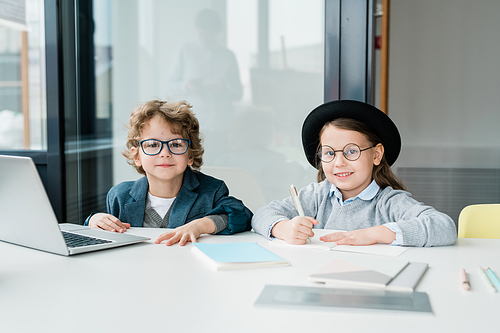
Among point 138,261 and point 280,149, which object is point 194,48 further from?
point 138,261

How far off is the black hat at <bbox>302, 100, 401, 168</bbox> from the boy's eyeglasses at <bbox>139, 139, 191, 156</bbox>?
46 centimetres

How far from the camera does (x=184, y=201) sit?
60.9 inches

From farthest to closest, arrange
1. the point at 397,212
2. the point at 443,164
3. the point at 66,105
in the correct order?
the point at 443,164 < the point at 66,105 < the point at 397,212

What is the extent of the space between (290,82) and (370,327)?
1796 mm

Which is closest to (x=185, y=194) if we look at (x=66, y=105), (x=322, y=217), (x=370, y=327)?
(x=322, y=217)

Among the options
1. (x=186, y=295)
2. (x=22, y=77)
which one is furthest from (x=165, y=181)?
(x=22, y=77)

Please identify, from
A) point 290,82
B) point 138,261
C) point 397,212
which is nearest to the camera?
point 138,261

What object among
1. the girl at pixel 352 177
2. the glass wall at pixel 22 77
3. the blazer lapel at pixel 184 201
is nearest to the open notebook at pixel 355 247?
the girl at pixel 352 177

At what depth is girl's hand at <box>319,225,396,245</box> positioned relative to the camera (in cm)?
104

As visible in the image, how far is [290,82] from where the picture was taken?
2248mm

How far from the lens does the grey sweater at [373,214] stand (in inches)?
41.4

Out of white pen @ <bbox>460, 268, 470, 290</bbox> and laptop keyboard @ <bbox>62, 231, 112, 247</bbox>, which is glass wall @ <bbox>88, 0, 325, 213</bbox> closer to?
laptop keyboard @ <bbox>62, 231, 112, 247</bbox>

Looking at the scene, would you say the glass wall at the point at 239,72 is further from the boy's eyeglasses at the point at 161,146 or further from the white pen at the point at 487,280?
the white pen at the point at 487,280

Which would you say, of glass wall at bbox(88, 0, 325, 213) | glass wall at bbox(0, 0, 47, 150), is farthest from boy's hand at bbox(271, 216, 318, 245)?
glass wall at bbox(0, 0, 47, 150)
